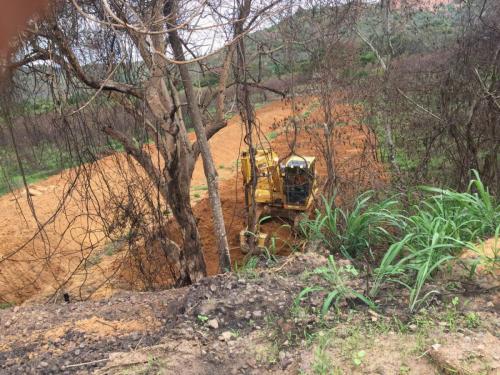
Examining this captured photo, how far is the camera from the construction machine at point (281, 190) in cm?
777

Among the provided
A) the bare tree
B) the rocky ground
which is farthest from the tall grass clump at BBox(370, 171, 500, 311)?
the bare tree

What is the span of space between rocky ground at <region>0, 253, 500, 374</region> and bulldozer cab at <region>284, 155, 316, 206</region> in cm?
422

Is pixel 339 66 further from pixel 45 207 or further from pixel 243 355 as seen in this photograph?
pixel 45 207

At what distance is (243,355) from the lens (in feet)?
8.66

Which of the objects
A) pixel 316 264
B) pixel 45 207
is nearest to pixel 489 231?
pixel 316 264

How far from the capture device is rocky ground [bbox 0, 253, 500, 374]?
7.84 feet

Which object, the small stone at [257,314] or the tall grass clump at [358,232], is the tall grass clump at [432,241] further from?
the small stone at [257,314]

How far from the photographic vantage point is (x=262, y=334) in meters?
2.80

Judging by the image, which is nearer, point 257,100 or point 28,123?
point 28,123

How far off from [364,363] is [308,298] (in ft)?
2.42

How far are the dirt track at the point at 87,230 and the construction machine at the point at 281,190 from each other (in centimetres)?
47

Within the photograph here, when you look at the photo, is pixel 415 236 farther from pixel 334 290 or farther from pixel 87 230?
pixel 87 230

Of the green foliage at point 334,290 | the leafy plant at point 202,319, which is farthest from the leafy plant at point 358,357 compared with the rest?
the leafy plant at point 202,319

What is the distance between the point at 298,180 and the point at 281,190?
1.68ft
